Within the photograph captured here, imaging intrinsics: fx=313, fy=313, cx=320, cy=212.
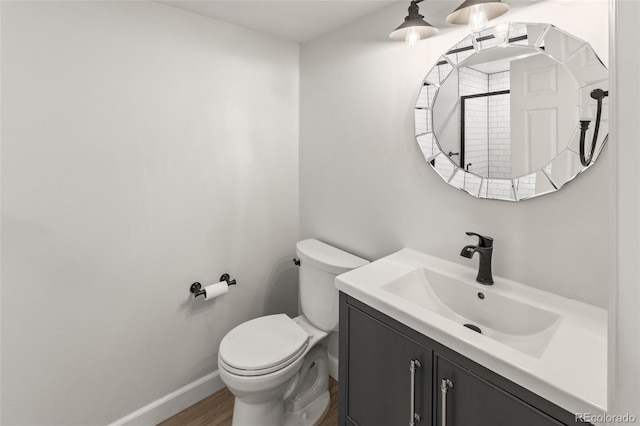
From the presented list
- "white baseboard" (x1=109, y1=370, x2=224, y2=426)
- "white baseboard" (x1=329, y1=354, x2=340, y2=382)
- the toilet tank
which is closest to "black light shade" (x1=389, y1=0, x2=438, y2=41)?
the toilet tank

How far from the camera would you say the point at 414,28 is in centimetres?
138

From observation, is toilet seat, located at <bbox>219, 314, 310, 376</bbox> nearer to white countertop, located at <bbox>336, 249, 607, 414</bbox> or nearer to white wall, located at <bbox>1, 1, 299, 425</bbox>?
white wall, located at <bbox>1, 1, 299, 425</bbox>

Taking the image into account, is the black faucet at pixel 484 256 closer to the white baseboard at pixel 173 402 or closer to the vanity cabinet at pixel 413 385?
the vanity cabinet at pixel 413 385

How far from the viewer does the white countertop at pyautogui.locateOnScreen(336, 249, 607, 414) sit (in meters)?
0.76

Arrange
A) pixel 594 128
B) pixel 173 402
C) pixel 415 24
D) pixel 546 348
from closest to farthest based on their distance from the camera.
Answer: pixel 546 348, pixel 594 128, pixel 415 24, pixel 173 402

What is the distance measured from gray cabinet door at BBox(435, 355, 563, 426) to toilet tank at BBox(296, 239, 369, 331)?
2.54 feet

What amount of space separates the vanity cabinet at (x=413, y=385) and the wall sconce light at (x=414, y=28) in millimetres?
1195

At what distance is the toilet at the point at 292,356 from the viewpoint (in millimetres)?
1490

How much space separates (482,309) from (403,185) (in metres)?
0.70

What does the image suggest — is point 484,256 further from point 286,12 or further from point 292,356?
point 286,12

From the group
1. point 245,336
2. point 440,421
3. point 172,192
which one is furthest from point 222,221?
point 440,421

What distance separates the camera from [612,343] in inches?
21.4

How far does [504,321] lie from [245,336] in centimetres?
125

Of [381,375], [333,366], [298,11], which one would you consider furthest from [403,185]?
[333,366]
